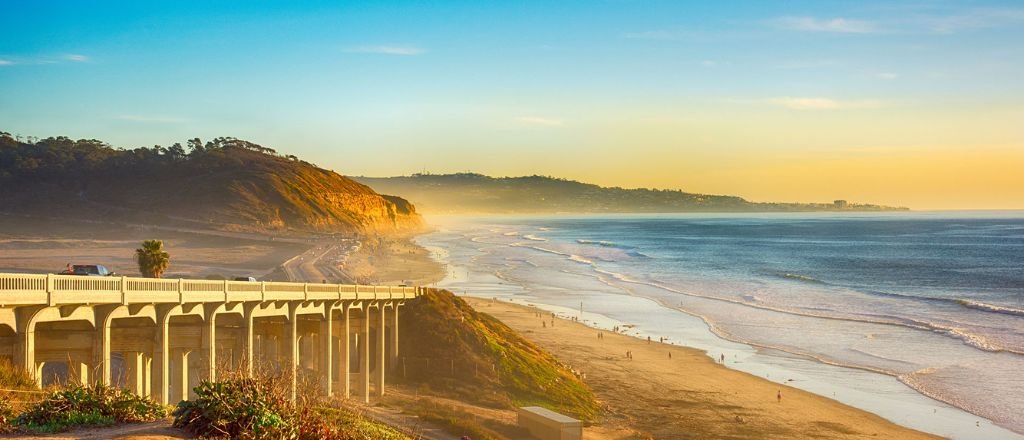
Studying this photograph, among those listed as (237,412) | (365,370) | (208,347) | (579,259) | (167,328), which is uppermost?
(237,412)

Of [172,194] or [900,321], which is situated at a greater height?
[172,194]

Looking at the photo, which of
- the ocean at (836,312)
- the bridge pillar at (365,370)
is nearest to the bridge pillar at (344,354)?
the bridge pillar at (365,370)

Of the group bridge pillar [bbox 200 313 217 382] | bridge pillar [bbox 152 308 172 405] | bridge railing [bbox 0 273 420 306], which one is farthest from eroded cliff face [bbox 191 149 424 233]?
bridge pillar [bbox 152 308 172 405]

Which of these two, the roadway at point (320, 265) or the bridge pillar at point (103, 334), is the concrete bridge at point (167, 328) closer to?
the bridge pillar at point (103, 334)

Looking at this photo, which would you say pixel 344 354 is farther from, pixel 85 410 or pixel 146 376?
pixel 85 410

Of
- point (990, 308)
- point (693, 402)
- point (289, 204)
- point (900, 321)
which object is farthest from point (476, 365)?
point (289, 204)

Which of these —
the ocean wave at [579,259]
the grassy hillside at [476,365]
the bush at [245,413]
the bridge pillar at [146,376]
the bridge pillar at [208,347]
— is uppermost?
the bush at [245,413]

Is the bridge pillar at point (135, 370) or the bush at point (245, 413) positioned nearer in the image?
the bush at point (245, 413)

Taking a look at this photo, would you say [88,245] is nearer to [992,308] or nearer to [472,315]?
[472,315]

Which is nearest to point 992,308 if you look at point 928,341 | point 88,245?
point 928,341
